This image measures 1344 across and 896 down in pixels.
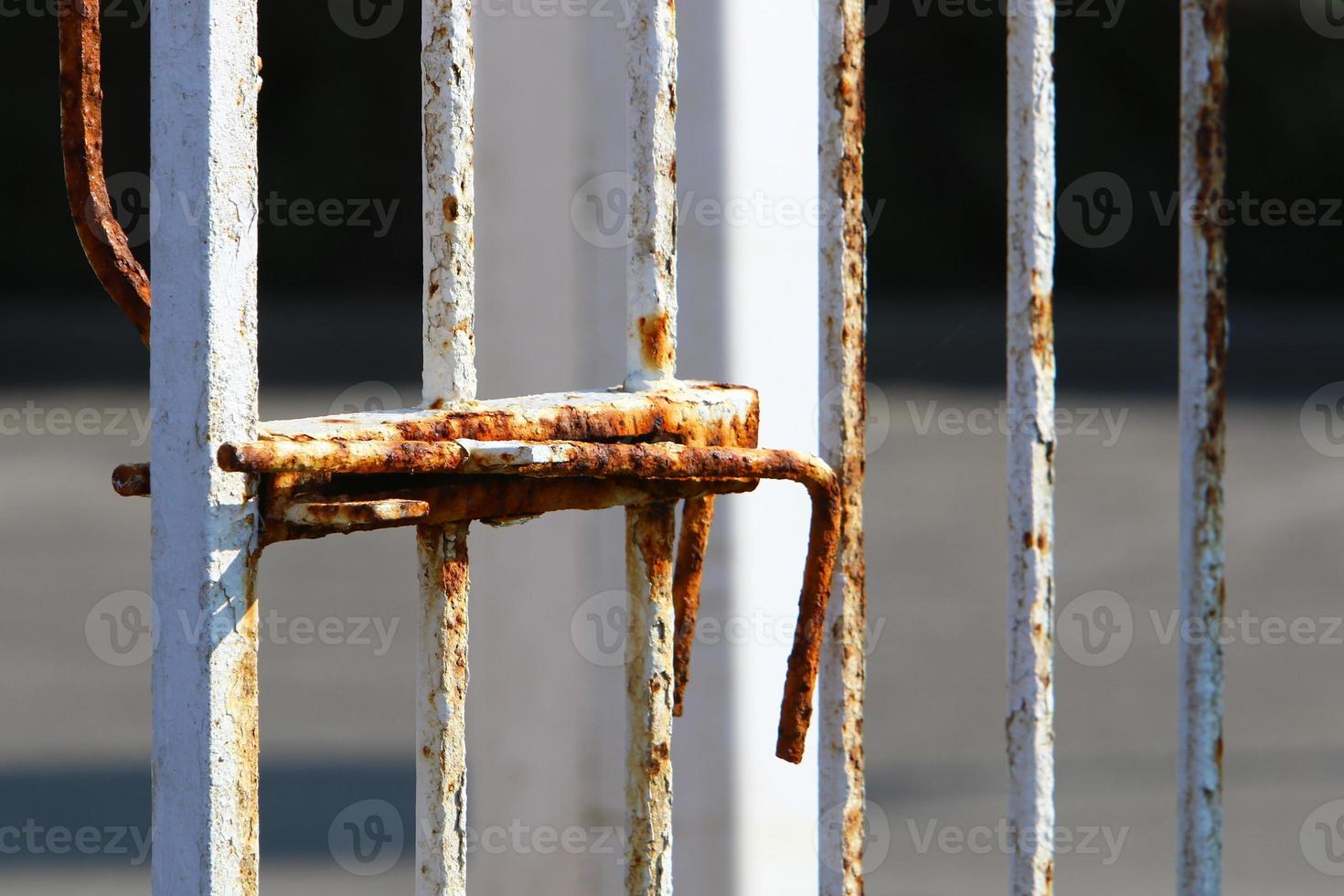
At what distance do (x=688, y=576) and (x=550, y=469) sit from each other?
20 centimetres

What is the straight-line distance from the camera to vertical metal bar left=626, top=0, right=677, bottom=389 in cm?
72

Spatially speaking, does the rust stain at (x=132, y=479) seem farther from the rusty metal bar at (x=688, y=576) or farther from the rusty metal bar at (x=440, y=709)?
the rusty metal bar at (x=688, y=576)

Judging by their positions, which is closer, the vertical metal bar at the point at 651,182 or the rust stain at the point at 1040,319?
the vertical metal bar at the point at 651,182

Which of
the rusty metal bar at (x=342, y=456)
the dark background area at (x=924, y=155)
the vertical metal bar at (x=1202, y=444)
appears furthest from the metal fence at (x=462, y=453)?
the dark background area at (x=924, y=155)

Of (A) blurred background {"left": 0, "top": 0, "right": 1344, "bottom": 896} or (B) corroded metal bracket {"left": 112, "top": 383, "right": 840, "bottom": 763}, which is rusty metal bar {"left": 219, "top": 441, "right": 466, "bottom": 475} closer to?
(B) corroded metal bracket {"left": 112, "top": 383, "right": 840, "bottom": 763}

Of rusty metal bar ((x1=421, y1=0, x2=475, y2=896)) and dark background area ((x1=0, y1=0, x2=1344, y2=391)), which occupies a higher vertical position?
dark background area ((x1=0, y1=0, x2=1344, y2=391))

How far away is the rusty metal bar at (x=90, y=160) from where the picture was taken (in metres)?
0.54

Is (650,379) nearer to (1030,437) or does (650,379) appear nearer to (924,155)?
(1030,437)

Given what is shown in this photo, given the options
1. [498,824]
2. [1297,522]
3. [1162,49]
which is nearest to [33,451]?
[1297,522]

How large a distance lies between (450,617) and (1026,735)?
1.54 feet

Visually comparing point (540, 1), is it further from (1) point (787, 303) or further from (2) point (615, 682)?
(2) point (615, 682)

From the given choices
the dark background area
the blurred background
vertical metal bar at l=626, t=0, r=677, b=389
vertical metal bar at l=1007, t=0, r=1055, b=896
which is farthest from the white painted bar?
the dark background area

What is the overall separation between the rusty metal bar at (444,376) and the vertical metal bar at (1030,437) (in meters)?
0.43

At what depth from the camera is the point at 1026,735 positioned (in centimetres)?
94
